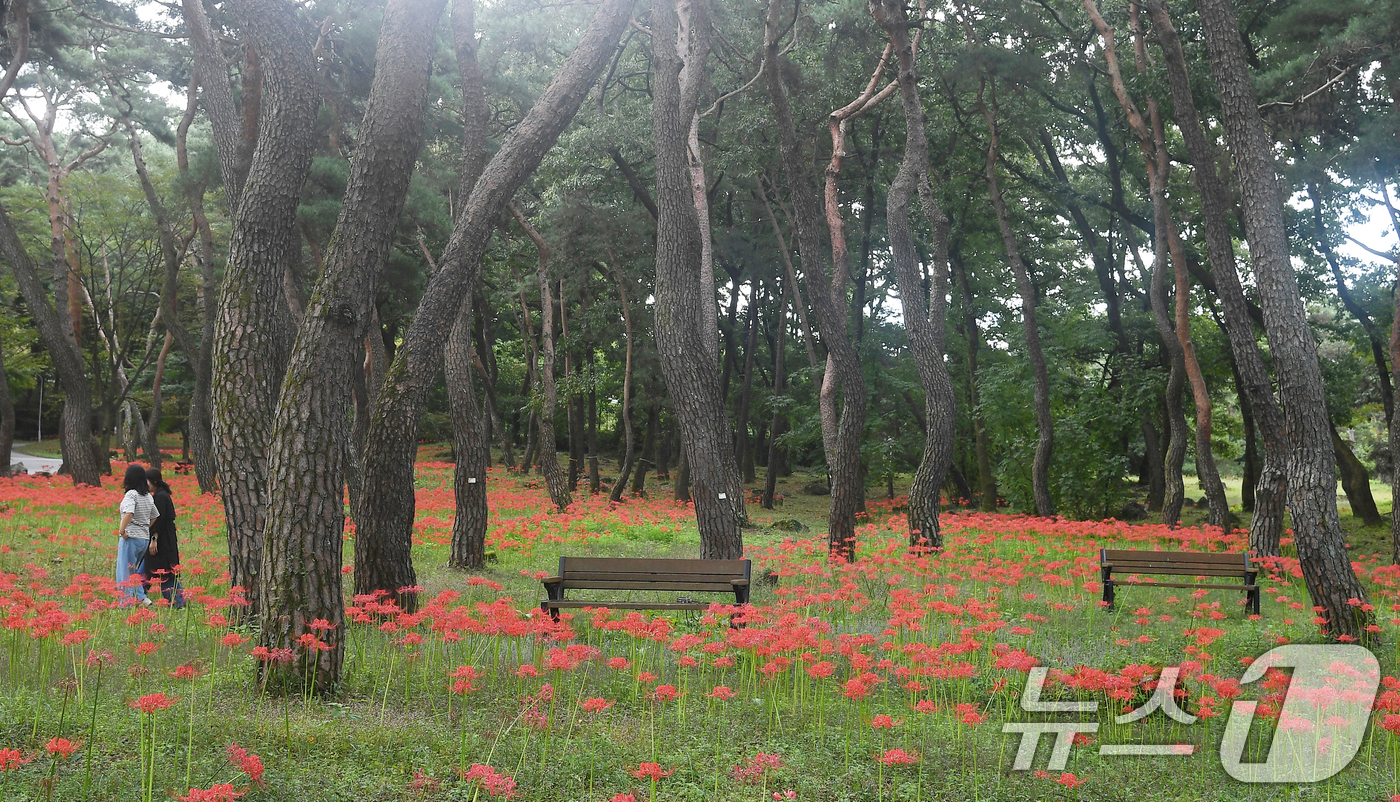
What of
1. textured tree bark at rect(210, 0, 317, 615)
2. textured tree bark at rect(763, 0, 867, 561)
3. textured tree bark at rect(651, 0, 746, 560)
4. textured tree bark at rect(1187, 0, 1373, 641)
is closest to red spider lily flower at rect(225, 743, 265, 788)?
textured tree bark at rect(210, 0, 317, 615)

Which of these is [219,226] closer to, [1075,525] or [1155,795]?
[1075,525]

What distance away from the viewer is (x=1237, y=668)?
714cm

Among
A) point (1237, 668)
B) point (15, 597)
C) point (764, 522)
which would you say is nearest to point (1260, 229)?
point (1237, 668)

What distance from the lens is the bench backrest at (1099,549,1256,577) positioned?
9281 millimetres

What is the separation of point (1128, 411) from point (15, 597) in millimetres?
21585

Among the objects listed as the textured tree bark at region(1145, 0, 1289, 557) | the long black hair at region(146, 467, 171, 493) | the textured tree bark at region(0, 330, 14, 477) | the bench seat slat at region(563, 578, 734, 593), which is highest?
the textured tree bark at region(1145, 0, 1289, 557)

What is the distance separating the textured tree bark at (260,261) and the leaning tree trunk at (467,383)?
131 inches

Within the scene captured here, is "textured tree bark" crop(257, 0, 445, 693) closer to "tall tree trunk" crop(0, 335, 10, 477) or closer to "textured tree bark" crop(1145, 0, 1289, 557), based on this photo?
"textured tree bark" crop(1145, 0, 1289, 557)

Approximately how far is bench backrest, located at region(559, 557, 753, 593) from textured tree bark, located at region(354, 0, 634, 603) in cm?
166

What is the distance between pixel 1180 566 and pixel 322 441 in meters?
8.48

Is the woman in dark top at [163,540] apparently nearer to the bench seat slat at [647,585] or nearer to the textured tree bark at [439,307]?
the textured tree bark at [439,307]

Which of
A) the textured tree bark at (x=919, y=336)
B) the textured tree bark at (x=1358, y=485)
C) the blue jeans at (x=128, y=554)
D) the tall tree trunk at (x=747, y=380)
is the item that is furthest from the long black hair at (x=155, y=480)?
the textured tree bark at (x=1358, y=485)

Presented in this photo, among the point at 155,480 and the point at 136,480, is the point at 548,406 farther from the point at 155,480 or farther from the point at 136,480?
the point at 136,480

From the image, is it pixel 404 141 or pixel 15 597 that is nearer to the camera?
pixel 15 597
